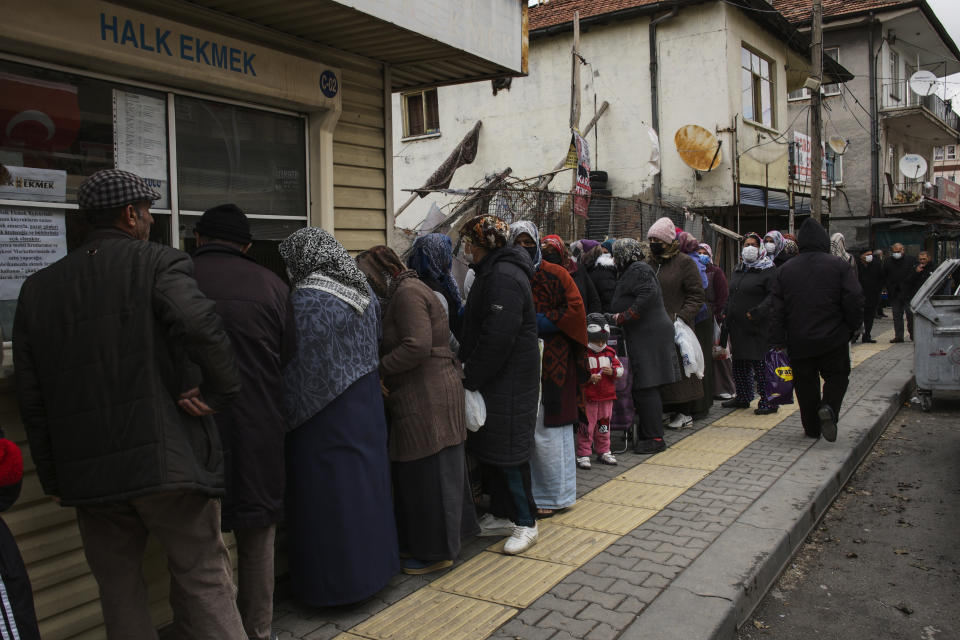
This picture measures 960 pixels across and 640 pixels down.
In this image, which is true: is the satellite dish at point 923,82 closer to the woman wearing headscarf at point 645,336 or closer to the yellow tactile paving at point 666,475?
the woman wearing headscarf at point 645,336

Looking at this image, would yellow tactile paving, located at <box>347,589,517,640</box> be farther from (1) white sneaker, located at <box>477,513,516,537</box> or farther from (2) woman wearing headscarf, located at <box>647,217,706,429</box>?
(2) woman wearing headscarf, located at <box>647,217,706,429</box>

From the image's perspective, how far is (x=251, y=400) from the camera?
3.27 metres

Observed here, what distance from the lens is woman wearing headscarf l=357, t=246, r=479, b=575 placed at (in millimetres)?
4121

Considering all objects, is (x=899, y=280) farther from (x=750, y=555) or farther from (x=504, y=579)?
(x=504, y=579)

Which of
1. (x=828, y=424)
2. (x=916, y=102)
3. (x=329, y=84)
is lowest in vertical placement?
(x=828, y=424)

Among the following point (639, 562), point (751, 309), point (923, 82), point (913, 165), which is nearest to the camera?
point (639, 562)

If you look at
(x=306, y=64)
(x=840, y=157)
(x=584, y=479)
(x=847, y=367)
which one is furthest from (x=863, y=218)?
(x=306, y=64)

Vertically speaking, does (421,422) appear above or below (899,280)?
below

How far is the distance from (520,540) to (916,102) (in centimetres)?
3025

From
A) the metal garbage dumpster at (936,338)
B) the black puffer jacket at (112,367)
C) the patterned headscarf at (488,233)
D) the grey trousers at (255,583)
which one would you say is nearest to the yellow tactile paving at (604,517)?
the patterned headscarf at (488,233)

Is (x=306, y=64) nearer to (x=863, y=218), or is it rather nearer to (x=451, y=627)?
(x=451, y=627)

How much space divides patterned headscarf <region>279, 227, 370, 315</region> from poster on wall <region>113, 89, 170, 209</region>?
1038 mm

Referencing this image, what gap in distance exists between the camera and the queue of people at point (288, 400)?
105 inches

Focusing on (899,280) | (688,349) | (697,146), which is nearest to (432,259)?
(688,349)
